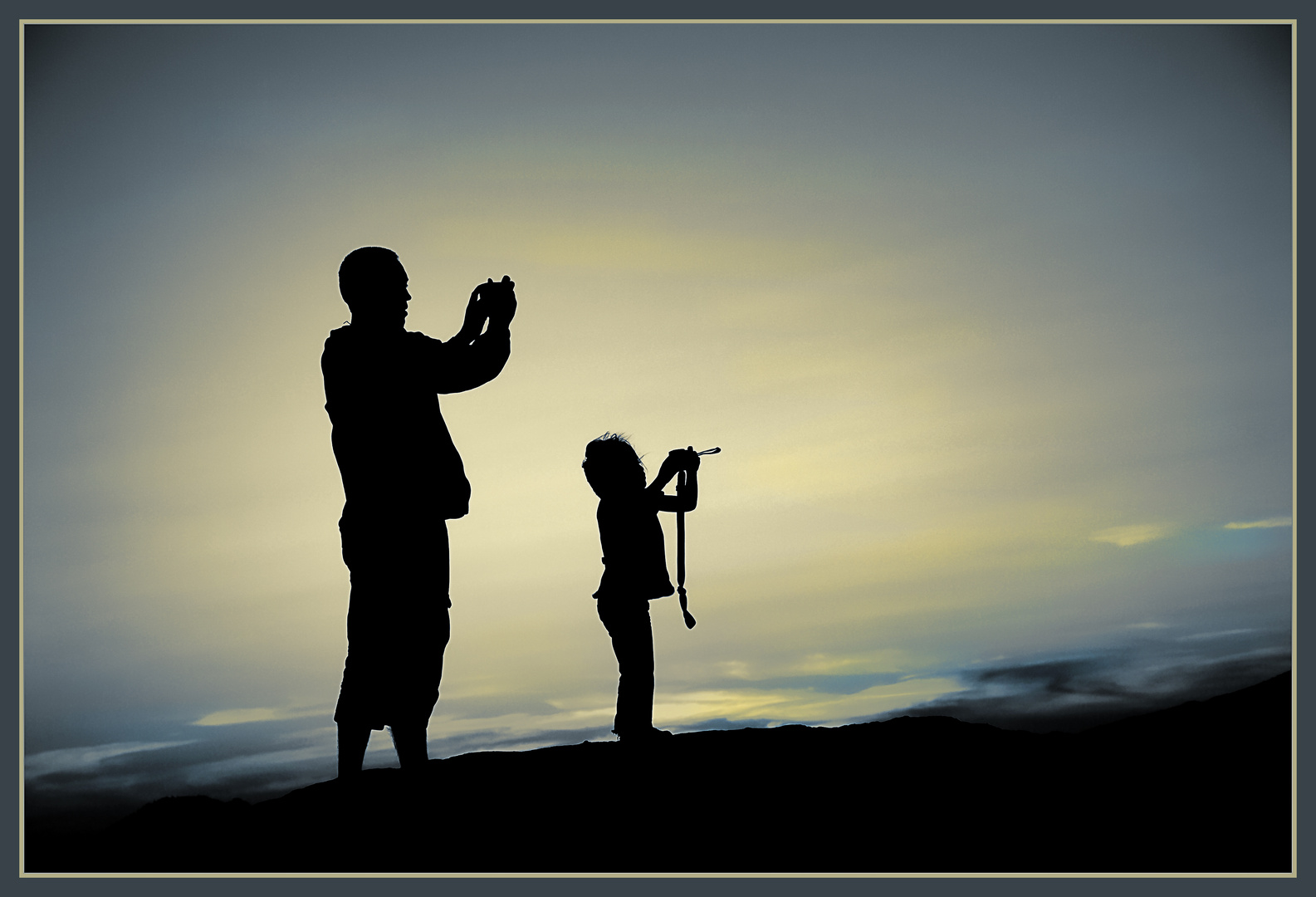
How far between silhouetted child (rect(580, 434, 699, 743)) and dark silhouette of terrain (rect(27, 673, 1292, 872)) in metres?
0.39

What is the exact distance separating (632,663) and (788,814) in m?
1.79

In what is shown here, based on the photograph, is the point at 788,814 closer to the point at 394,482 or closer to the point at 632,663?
the point at 632,663

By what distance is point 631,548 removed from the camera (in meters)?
6.77

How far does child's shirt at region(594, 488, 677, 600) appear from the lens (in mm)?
6750

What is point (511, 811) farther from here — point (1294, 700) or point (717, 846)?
point (1294, 700)

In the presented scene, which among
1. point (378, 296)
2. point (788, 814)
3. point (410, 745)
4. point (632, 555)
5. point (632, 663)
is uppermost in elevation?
point (378, 296)

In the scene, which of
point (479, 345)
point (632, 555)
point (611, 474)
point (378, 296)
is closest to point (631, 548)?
point (632, 555)

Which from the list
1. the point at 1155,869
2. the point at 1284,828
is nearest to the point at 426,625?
the point at 1155,869

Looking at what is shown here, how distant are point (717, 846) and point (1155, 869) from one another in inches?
70.2

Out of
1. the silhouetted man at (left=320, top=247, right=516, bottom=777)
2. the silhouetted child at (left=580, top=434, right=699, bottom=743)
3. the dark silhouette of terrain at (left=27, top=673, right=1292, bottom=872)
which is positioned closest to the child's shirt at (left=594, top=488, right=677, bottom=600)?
the silhouetted child at (left=580, top=434, right=699, bottom=743)

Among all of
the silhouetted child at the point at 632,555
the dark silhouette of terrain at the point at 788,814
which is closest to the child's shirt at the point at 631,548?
the silhouetted child at the point at 632,555

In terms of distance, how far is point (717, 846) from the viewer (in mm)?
4742

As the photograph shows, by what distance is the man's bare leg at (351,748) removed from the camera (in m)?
5.10

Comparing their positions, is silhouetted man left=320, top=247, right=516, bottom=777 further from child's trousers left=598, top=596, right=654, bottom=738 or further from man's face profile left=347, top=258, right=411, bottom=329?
child's trousers left=598, top=596, right=654, bottom=738
